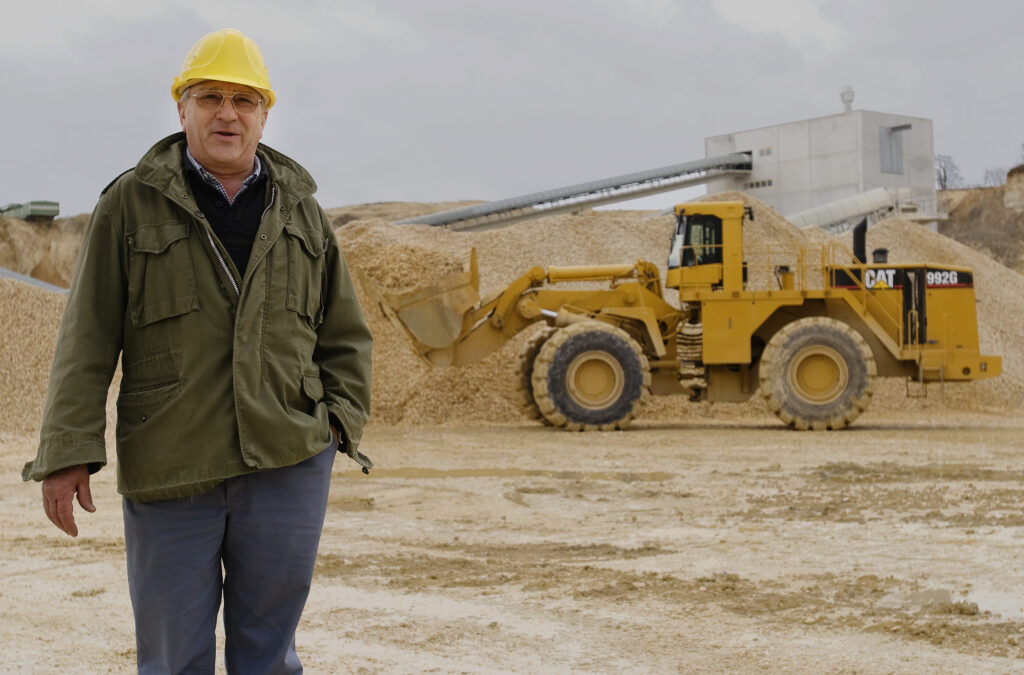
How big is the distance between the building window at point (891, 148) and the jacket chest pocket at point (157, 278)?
130 ft

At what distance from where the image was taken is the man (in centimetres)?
274

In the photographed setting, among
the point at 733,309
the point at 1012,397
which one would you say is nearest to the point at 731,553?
the point at 733,309

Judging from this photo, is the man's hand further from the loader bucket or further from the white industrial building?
the white industrial building

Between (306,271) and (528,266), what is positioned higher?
(528,266)

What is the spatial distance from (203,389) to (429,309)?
42.9 ft

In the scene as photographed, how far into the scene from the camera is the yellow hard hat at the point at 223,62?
112 inches

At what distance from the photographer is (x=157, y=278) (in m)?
2.78

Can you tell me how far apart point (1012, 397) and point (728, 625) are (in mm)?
18425

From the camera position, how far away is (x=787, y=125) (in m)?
40.5

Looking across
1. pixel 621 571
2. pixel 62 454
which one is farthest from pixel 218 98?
pixel 621 571

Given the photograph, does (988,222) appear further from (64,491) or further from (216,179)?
(64,491)

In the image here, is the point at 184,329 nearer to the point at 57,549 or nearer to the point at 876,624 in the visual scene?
the point at 876,624

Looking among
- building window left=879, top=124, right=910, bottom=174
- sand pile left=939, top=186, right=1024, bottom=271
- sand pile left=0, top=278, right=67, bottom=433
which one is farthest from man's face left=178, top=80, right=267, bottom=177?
sand pile left=939, top=186, right=1024, bottom=271

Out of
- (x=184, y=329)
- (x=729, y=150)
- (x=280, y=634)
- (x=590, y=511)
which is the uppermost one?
(x=729, y=150)
